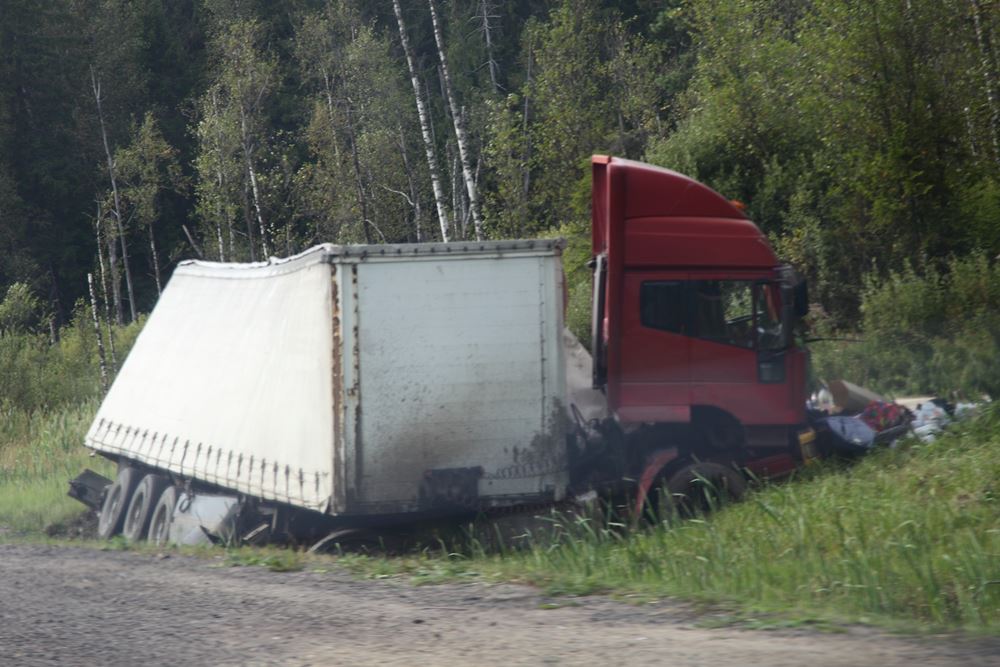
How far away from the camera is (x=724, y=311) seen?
11.5 m

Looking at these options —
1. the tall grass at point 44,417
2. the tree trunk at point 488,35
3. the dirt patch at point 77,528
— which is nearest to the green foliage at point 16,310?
the tall grass at point 44,417

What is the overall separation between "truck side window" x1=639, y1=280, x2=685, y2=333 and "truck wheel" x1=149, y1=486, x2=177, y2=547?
6035 mm

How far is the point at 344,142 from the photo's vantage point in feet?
134

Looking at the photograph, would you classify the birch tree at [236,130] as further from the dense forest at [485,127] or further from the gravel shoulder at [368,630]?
the gravel shoulder at [368,630]

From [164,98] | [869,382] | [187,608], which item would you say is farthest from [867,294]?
[164,98]

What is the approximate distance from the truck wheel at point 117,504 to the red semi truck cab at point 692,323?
7.03m

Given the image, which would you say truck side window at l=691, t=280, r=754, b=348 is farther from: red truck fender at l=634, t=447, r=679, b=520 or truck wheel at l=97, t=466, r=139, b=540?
truck wheel at l=97, t=466, r=139, b=540

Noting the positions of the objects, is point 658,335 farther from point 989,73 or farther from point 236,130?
point 236,130

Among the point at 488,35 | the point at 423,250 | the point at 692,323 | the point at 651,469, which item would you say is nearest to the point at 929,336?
the point at 692,323

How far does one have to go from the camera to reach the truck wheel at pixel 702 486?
36.7ft

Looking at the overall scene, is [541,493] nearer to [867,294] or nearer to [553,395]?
[553,395]

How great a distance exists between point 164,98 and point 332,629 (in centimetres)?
5468

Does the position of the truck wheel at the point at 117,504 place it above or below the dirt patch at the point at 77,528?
above

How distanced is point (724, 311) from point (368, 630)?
5.89 metres
